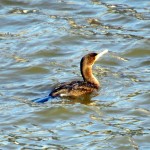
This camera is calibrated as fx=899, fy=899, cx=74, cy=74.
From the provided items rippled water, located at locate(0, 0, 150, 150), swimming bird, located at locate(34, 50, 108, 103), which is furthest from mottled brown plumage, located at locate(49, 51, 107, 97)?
rippled water, located at locate(0, 0, 150, 150)

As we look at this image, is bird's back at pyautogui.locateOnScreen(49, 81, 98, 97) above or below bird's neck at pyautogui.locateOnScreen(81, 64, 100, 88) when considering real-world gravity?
below

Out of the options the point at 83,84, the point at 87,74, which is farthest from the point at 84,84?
the point at 87,74

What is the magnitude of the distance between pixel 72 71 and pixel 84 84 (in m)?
0.83

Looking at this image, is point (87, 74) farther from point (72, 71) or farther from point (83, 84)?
point (72, 71)

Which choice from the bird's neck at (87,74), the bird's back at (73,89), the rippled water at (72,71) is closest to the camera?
the rippled water at (72,71)

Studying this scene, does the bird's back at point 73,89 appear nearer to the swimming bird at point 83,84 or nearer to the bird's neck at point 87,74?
the swimming bird at point 83,84

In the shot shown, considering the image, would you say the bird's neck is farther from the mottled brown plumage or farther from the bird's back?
the bird's back

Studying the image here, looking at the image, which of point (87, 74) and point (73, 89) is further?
point (87, 74)

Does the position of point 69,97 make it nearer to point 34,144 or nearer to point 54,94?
point 54,94

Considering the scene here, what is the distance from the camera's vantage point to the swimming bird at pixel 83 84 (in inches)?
515

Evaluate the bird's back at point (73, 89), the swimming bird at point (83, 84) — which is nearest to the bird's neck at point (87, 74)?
the swimming bird at point (83, 84)

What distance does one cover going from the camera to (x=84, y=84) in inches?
533

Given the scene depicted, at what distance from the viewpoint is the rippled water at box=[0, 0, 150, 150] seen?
11453 mm

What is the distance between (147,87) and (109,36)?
8.45 ft
